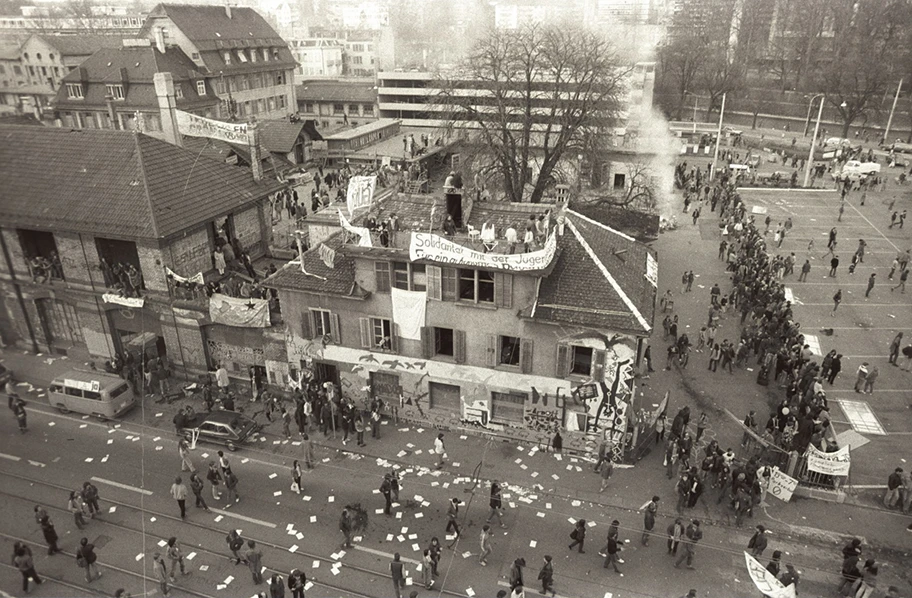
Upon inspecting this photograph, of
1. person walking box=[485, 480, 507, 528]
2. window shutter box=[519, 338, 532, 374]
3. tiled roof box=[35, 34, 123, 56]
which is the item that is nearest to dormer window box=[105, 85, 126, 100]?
tiled roof box=[35, 34, 123, 56]

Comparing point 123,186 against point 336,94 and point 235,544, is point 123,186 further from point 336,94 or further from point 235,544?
point 336,94

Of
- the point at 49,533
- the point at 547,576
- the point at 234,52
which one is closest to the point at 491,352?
the point at 547,576

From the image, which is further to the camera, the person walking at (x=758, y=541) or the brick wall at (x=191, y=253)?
the brick wall at (x=191, y=253)

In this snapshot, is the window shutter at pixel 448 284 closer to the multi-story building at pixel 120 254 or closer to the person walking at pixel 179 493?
the multi-story building at pixel 120 254

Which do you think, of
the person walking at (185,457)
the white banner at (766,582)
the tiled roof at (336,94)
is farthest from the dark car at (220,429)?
the tiled roof at (336,94)

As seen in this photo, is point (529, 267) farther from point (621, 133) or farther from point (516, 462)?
point (621, 133)

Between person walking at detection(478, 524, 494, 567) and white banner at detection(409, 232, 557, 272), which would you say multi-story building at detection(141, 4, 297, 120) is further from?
person walking at detection(478, 524, 494, 567)
